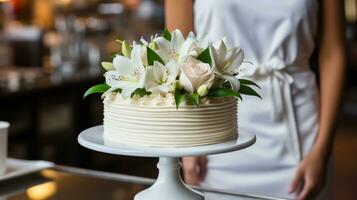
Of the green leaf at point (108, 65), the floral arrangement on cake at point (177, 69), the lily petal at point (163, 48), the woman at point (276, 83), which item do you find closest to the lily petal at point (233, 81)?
the floral arrangement on cake at point (177, 69)

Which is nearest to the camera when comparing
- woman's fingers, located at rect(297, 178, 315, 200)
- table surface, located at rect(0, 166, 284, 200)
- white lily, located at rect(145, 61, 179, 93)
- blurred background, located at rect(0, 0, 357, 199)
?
white lily, located at rect(145, 61, 179, 93)

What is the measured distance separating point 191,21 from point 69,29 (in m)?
3.83

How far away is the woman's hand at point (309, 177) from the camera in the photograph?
163 centimetres

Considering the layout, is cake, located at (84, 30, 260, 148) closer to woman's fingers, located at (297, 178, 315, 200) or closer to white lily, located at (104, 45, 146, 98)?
white lily, located at (104, 45, 146, 98)

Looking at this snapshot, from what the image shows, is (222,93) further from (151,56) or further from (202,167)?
(202,167)

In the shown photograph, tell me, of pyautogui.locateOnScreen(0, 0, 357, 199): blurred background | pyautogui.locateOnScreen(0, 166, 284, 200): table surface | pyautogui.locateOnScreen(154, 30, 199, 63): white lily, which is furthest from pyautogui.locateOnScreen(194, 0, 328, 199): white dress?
pyautogui.locateOnScreen(0, 0, 357, 199): blurred background

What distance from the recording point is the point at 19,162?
1621 millimetres

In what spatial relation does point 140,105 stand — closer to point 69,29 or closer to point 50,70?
point 50,70

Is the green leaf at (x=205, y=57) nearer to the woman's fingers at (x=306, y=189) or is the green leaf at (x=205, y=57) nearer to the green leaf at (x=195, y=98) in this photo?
the green leaf at (x=195, y=98)

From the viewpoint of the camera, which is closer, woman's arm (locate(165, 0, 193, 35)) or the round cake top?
the round cake top

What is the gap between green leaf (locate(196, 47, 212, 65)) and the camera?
43.7 inches

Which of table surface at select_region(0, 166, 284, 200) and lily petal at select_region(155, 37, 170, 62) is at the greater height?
lily petal at select_region(155, 37, 170, 62)

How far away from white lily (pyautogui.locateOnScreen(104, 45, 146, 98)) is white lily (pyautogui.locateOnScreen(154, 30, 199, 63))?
0.04m

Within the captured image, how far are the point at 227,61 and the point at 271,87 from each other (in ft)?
1.97
